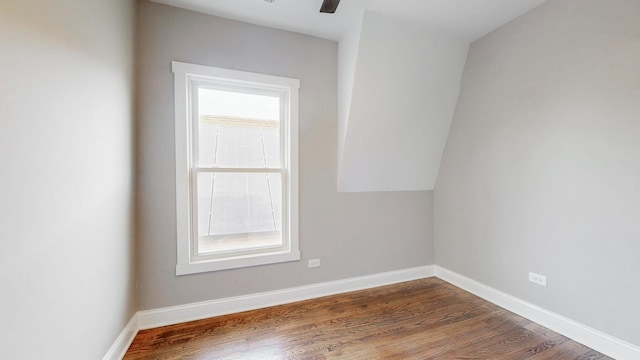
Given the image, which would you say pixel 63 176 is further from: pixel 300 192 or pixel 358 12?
pixel 358 12

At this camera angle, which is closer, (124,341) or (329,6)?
(124,341)

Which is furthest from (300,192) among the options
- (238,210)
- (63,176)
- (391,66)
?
(63,176)

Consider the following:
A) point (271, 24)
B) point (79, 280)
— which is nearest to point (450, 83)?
point (271, 24)

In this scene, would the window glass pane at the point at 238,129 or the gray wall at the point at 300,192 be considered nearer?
the gray wall at the point at 300,192

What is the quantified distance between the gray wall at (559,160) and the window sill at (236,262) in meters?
2.09

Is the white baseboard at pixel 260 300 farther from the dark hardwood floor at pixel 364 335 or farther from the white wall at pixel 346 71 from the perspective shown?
the white wall at pixel 346 71

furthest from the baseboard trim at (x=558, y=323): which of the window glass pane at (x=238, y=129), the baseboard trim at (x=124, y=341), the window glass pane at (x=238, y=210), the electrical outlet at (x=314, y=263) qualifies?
the baseboard trim at (x=124, y=341)

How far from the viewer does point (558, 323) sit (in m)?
2.20

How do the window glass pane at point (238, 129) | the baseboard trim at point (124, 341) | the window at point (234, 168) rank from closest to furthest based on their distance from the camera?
the baseboard trim at point (124, 341) < the window at point (234, 168) < the window glass pane at point (238, 129)

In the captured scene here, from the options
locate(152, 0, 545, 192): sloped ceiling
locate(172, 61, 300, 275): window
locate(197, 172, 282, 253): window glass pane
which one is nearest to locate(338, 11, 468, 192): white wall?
locate(152, 0, 545, 192): sloped ceiling

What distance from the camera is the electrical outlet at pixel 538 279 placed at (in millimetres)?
2303

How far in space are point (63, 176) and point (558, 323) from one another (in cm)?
365

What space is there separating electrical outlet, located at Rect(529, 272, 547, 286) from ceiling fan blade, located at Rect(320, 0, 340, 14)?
295 centimetres

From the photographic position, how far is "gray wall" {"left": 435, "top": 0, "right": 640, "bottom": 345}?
1850mm
